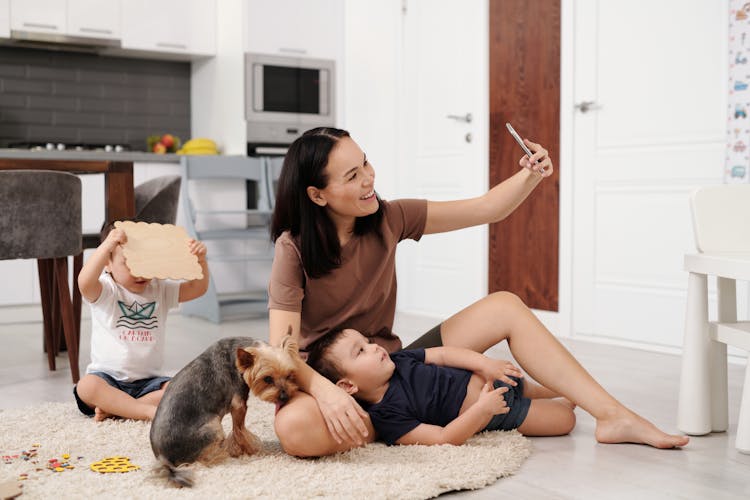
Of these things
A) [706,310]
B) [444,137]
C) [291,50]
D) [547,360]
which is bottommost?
[547,360]

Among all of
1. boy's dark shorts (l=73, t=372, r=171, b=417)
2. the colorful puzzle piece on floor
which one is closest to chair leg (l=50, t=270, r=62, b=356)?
boy's dark shorts (l=73, t=372, r=171, b=417)

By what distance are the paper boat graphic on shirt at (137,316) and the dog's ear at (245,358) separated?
2.55 ft

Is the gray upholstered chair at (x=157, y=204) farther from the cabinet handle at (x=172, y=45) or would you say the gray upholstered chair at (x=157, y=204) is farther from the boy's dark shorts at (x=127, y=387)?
the cabinet handle at (x=172, y=45)

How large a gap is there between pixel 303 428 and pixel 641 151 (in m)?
2.47

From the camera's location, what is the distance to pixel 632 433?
208cm

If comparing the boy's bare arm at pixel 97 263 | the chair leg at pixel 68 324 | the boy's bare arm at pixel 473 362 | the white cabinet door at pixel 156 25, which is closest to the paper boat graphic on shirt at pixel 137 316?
the boy's bare arm at pixel 97 263

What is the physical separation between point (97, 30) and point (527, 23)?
2.66 m

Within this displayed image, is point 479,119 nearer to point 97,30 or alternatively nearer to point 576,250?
point 576,250

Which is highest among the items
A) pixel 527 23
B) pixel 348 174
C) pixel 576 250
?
pixel 527 23

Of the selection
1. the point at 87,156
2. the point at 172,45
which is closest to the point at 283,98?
the point at 172,45

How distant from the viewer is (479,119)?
4.62 metres

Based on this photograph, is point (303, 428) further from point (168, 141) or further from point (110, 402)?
point (168, 141)

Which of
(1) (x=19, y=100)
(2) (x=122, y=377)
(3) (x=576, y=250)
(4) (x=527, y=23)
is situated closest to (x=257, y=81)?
(1) (x=19, y=100)

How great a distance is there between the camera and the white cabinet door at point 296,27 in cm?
541
